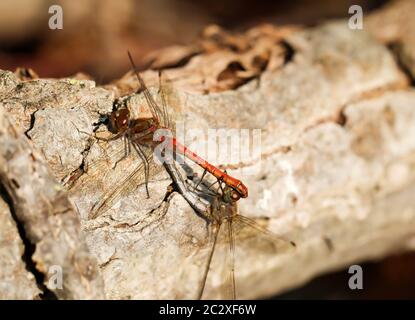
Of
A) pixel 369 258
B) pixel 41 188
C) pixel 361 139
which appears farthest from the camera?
pixel 369 258

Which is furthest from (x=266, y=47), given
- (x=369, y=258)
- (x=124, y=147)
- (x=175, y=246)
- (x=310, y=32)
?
(x=369, y=258)

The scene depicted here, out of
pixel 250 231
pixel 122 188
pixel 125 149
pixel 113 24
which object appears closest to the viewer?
pixel 122 188

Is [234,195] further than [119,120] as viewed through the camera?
Yes

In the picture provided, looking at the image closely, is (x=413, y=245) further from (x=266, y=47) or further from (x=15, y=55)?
(x=15, y=55)

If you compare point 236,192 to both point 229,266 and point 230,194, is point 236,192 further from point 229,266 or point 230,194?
point 229,266

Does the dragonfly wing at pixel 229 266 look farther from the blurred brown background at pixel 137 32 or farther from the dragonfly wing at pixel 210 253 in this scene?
the blurred brown background at pixel 137 32

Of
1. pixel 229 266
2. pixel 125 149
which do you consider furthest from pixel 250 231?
pixel 125 149
